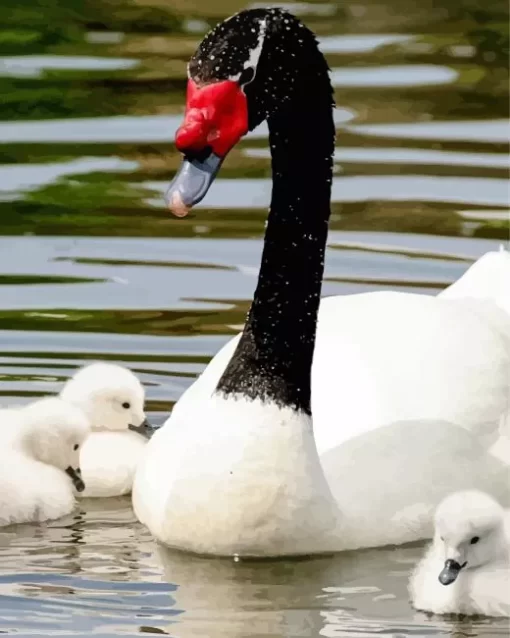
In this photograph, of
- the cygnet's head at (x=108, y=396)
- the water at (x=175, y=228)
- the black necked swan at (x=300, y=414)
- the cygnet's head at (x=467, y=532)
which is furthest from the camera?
the cygnet's head at (x=108, y=396)

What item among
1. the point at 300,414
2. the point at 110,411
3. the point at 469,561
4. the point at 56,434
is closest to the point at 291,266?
the point at 300,414

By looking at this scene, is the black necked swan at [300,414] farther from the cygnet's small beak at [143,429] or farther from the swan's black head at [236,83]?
the cygnet's small beak at [143,429]

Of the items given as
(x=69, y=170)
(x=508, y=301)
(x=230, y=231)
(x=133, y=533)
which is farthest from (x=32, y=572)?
(x=69, y=170)

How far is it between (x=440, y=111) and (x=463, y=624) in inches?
349

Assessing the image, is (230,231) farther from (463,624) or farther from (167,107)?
(463,624)

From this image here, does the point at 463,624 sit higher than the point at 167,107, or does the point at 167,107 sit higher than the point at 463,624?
the point at 167,107

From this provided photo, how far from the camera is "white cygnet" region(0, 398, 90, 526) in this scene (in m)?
9.07

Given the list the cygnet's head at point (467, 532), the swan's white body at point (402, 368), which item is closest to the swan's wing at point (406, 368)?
the swan's white body at point (402, 368)

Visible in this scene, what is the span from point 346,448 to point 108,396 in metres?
1.43

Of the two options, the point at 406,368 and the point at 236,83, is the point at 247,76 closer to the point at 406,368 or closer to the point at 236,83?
the point at 236,83

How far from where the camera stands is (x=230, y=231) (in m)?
13.1

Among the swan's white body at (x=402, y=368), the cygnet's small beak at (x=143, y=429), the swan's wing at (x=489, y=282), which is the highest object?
the swan's wing at (x=489, y=282)

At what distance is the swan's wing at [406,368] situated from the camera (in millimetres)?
8891

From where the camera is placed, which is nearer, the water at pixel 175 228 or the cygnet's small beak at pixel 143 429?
the water at pixel 175 228
